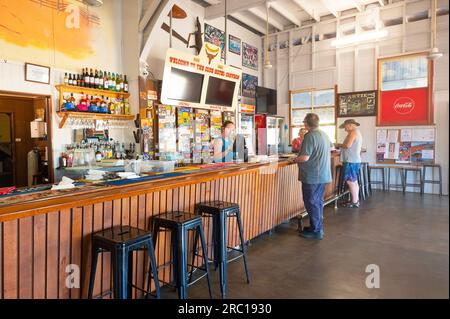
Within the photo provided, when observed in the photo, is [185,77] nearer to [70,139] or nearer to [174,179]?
[70,139]

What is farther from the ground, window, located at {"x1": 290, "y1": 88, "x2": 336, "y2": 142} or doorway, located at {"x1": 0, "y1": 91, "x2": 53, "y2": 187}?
window, located at {"x1": 290, "y1": 88, "x2": 336, "y2": 142}

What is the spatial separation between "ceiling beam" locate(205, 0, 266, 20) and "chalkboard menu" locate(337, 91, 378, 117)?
11.9ft

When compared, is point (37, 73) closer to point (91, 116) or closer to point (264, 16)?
point (91, 116)

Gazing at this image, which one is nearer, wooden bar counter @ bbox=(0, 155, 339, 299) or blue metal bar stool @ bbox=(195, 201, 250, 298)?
wooden bar counter @ bbox=(0, 155, 339, 299)

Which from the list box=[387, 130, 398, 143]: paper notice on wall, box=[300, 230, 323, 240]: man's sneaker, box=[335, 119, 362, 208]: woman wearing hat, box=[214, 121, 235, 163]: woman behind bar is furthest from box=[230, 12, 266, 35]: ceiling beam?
box=[300, 230, 323, 240]: man's sneaker

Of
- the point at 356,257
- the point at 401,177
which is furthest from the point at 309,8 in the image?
the point at 356,257

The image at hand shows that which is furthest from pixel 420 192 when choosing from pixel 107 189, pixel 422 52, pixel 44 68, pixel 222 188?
pixel 44 68

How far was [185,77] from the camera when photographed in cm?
528

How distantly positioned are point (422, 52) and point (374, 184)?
332cm

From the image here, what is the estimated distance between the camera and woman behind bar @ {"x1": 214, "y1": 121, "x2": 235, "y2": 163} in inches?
187

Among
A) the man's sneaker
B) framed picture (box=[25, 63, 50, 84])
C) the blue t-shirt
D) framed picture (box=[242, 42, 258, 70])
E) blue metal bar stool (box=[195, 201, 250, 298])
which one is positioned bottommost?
the man's sneaker

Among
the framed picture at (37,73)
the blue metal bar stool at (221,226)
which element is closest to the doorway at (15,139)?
the framed picture at (37,73)

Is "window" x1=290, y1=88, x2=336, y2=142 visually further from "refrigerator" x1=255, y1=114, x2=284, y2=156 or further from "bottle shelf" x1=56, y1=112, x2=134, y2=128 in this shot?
"bottle shelf" x1=56, y1=112, x2=134, y2=128
